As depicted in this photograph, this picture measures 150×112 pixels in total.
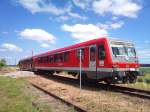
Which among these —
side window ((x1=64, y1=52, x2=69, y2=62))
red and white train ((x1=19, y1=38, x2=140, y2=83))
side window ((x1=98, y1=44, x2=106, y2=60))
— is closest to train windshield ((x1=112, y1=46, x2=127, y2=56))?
red and white train ((x1=19, y1=38, x2=140, y2=83))

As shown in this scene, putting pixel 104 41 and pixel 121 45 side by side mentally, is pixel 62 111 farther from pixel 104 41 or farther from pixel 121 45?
pixel 121 45

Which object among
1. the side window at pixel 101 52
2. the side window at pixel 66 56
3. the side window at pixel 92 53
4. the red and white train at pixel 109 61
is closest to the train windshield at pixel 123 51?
the red and white train at pixel 109 61

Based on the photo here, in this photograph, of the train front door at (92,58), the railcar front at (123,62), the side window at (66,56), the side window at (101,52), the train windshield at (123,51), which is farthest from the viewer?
the side window at (66,56)

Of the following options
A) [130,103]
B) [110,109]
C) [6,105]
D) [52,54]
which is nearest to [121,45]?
[130,103]

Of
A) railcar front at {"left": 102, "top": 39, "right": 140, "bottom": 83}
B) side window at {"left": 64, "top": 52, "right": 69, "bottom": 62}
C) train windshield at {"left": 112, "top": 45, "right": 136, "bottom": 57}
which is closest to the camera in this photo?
railcar front at {"left": 102, "top": 39, "right": 140, "bottom": 83}

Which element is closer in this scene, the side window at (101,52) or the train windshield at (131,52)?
the side window at (101,52)

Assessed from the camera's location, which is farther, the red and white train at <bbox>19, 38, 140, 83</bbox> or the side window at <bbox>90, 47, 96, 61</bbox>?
the side window at <bbox>90, 47, 96, 61</bbox>

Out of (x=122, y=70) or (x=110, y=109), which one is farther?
(x=122, y=70)

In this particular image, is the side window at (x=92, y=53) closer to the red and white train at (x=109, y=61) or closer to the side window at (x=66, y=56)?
the red and white train at (x=109, y=61)

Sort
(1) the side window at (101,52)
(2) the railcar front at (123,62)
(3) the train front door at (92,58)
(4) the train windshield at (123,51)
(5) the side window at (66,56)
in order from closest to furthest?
(2) the railcar front at (123,62) < (1) the side window at (101,52) < (4) the train windshield at (123,51) < (3) the train front door at (92,58) < (5) the side window at (66,56)

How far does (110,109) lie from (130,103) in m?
1.75

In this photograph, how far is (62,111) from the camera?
8797 millimetres

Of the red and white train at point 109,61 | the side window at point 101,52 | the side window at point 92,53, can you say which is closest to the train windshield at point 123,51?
the red and white train at point 109,61

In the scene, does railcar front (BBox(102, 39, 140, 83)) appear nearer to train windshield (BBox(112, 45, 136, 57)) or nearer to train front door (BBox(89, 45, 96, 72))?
train windshield (BBox(112, 45, 136, 57))
